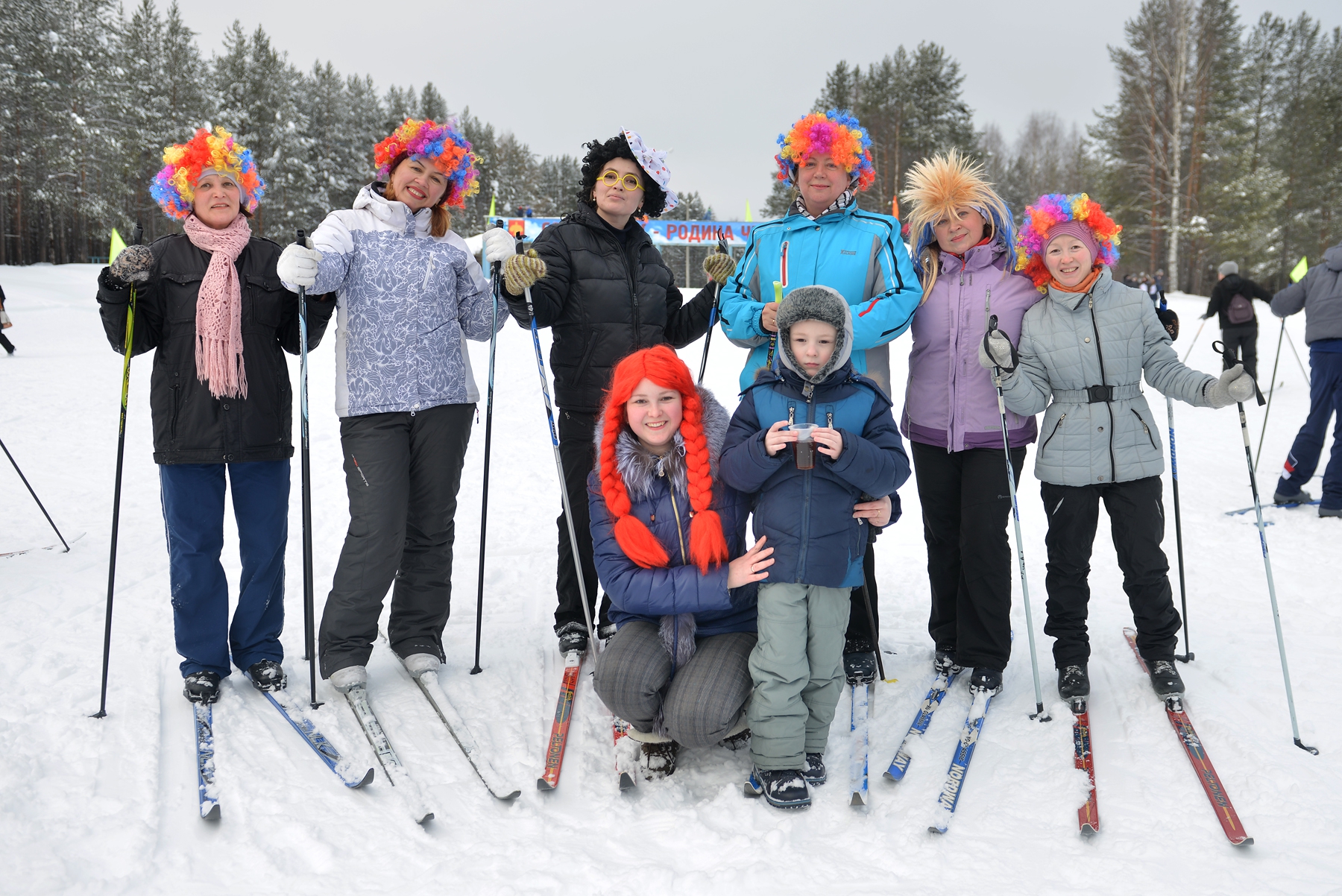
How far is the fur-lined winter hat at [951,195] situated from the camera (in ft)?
10.3

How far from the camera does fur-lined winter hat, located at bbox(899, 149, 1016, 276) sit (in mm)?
3131

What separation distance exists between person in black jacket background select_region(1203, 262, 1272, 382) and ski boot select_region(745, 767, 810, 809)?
831cm

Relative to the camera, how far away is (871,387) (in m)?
2.68

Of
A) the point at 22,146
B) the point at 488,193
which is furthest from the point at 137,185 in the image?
the point at 488,193

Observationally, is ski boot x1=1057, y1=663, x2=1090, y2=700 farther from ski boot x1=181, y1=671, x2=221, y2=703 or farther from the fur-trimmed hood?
ski boot x1=181, y1=671, x2=221, y2=703

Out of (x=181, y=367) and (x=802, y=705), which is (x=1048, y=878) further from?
(x=181, y=367)

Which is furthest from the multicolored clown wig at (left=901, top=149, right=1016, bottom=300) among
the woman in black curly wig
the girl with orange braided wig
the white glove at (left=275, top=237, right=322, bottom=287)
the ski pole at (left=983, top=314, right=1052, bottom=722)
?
the white glove at (left=275, top=237, right=322, bottom=287)

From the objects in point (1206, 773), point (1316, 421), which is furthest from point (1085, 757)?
point (1316, 421)

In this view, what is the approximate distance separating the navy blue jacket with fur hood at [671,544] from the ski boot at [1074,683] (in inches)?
50.8

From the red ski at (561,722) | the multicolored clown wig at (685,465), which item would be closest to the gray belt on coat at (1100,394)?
the multicolored clown wig at (685,465)

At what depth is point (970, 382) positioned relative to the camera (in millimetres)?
3178

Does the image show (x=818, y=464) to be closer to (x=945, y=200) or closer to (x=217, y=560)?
(x=945, y=200)

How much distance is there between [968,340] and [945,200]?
0.56 meters

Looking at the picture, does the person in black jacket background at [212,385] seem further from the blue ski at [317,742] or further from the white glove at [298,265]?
the white glove at [298,265]
